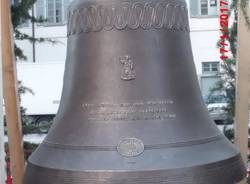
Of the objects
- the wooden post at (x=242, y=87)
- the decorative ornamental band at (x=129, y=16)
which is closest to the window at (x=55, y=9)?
the wooden post at (x=242, y=87)

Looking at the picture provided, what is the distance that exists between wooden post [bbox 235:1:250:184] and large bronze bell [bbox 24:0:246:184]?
1033 millimetres

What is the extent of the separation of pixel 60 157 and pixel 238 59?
191cm

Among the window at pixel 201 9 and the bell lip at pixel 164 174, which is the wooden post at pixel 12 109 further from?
the window at pixel 201 9

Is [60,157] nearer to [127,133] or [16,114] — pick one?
[127,133]

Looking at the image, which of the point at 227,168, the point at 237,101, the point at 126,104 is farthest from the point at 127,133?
A: the point at 237,101

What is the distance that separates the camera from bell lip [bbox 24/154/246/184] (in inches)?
113

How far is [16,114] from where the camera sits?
4.52 m

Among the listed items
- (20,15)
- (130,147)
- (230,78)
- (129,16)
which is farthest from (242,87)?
(20,15)

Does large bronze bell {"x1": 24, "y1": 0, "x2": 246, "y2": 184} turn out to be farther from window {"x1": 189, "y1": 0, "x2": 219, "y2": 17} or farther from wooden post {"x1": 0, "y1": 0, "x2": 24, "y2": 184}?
window {"x1": 189, "y1": 0, "x2": 219, "y2": 17}

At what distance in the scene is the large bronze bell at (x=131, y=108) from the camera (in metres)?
3.00

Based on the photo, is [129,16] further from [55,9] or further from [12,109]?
[55,9]

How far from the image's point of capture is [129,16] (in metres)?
3.25

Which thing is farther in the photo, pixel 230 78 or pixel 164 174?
pixel 230 78

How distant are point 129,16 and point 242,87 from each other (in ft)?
5.06
